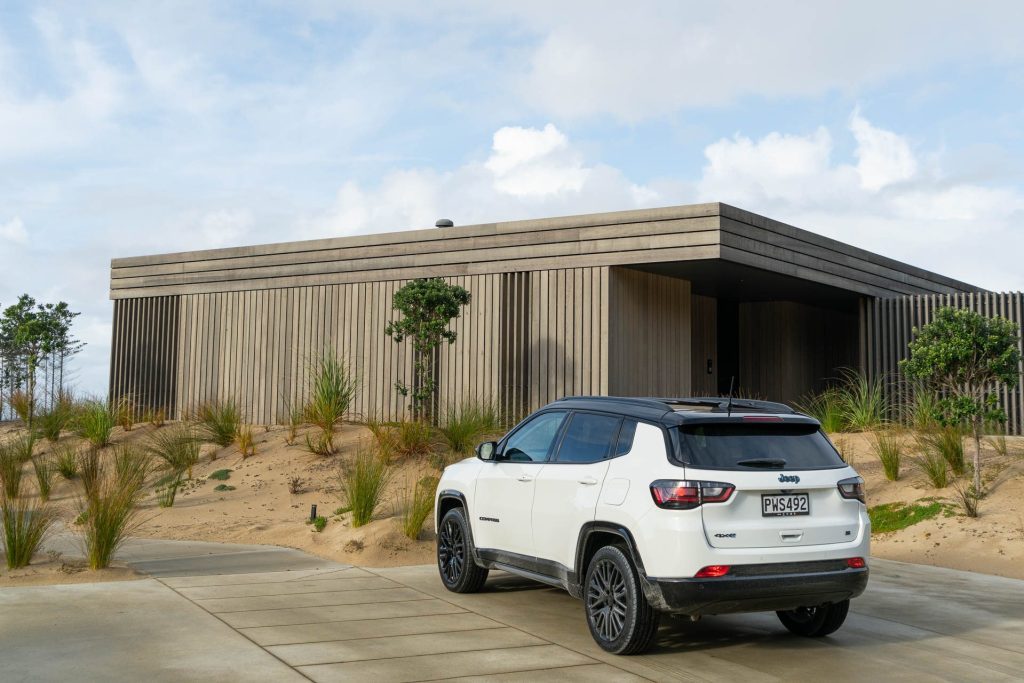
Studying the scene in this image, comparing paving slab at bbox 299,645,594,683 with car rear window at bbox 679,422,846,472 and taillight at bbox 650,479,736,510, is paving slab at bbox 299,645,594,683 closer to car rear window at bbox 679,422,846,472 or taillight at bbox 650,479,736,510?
taillight at bbox 650,479,736,510

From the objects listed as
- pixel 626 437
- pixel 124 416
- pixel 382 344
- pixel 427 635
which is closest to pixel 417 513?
pixel 427 635

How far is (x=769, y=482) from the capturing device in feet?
20.0

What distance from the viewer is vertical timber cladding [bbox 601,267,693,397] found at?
18609 millimetres

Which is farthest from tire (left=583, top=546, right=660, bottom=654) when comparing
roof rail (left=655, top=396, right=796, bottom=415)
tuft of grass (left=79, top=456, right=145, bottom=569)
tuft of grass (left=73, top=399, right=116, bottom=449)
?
tuft of grass (left=73, top=399, right=116, bottom=449)

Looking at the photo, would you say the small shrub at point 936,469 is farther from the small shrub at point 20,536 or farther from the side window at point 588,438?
the small shrub at point 20,536

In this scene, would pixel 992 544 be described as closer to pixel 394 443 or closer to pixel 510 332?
pixel 394 443

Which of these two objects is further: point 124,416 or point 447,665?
point 124,416

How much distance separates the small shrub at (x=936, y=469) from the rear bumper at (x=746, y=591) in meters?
6.99

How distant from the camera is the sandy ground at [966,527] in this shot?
10.6m

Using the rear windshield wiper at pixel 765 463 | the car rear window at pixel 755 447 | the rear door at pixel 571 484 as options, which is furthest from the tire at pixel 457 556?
the rear windshield wiper at pixel 765 463

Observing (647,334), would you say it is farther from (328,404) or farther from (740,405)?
(740,405)

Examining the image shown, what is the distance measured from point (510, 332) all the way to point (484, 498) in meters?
11.6

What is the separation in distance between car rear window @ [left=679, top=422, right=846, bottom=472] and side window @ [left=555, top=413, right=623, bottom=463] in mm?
713

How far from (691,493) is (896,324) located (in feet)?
56.9
